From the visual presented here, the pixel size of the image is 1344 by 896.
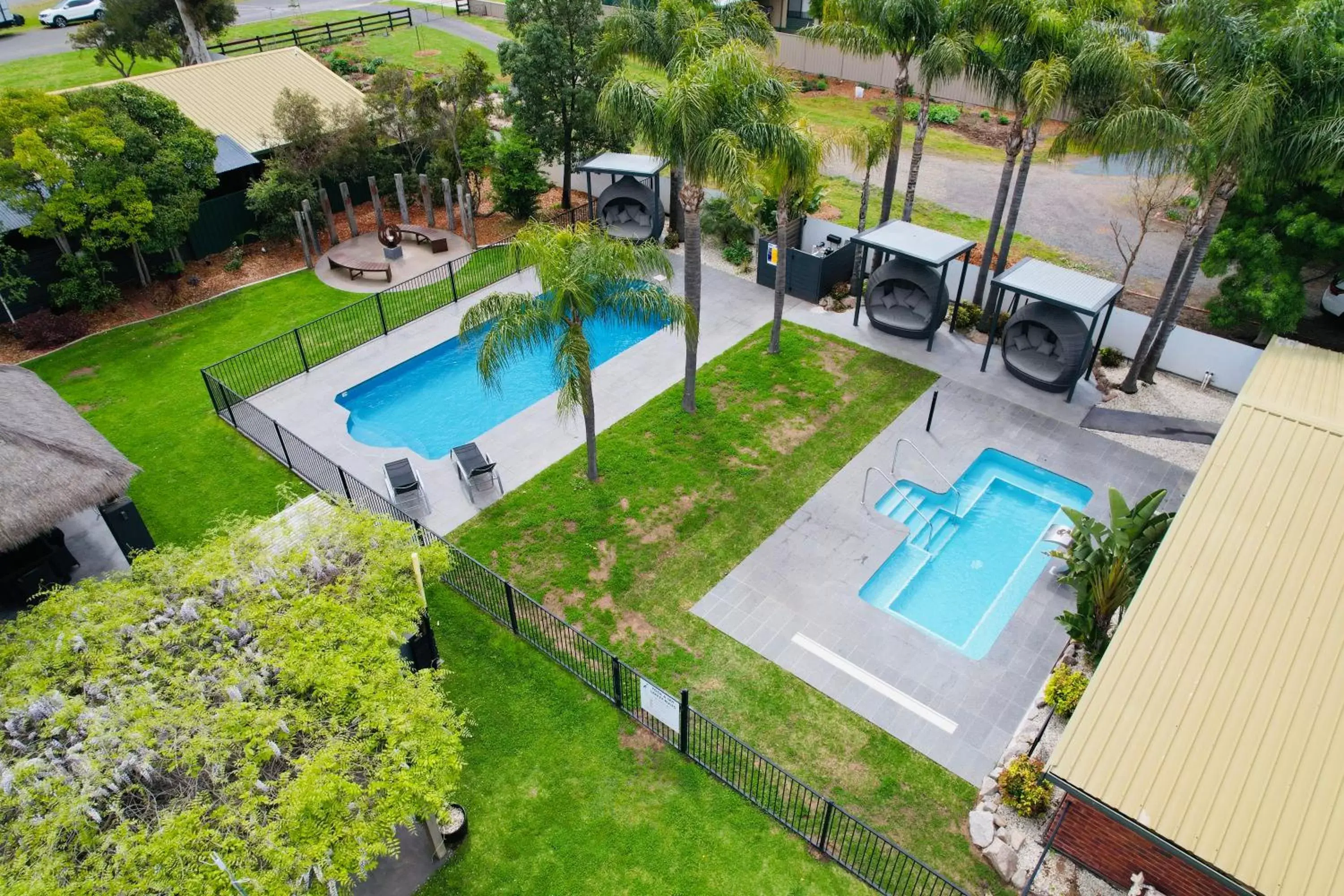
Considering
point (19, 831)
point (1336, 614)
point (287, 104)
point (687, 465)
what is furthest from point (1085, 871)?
point (287, 104)

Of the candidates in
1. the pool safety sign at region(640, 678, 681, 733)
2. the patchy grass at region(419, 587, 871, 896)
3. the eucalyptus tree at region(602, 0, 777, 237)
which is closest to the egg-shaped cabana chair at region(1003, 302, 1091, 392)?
the eucalyptus tree at region(602, 0, 777, 237)

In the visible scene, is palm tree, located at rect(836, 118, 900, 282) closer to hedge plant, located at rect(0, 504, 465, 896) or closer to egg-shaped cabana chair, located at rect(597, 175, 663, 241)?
egg-shaped cabana chair, located at rect(597, 175, 663, 241)

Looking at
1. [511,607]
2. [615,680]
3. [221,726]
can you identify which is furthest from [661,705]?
[221,726]

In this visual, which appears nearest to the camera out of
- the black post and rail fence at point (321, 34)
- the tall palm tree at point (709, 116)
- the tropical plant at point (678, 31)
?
the tall palm tree at point (709, 116)

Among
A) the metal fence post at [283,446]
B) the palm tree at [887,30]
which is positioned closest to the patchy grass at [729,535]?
the metal fence post at [283,446]

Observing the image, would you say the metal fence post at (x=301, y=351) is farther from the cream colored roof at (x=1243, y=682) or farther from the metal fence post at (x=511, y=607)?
the cream colored roof at (x=1243, y=682)

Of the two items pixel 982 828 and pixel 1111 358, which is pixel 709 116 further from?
pixel 982 828
